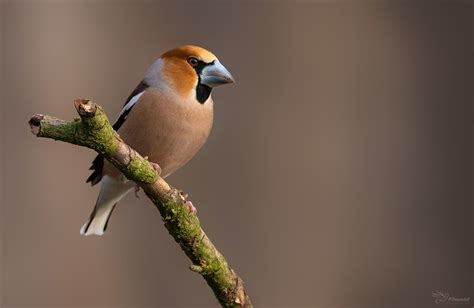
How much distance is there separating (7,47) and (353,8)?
237 cm

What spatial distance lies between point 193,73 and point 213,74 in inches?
3.5

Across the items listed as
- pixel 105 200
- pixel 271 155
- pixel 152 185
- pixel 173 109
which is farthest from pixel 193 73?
pixel 271 155

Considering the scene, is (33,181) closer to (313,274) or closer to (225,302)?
(313,274)

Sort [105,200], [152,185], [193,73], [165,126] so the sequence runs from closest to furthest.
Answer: [152,185]
[165,126]
[193,73]
[105,200]

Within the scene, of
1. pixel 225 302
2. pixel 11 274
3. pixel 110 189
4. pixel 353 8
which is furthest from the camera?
pixel 353 8

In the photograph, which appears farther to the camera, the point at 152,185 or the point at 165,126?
the point at 165,126

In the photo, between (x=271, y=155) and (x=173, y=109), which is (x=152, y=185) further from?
(x=271, y=155)

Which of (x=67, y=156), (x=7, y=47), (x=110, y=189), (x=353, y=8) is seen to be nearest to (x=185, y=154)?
(x=110, y=189)

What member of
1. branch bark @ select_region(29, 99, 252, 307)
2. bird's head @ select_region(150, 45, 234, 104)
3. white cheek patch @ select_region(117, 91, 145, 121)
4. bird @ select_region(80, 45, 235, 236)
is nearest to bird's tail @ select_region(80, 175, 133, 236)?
bird @ select_region(80, 45, 235, 236)

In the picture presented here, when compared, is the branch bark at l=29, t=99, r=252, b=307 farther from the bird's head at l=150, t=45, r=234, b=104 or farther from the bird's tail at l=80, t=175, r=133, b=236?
the bird's tail at l=80, t=175, r=133, b=236

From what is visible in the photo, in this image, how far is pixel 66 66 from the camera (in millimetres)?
4691

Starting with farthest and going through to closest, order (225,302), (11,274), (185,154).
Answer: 1. (11,274)
2. (185,154)
3. (225,302)

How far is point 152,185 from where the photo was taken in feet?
6.38

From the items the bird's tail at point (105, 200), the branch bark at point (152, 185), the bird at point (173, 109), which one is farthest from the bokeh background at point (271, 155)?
the branch bark at point (152, 185)
